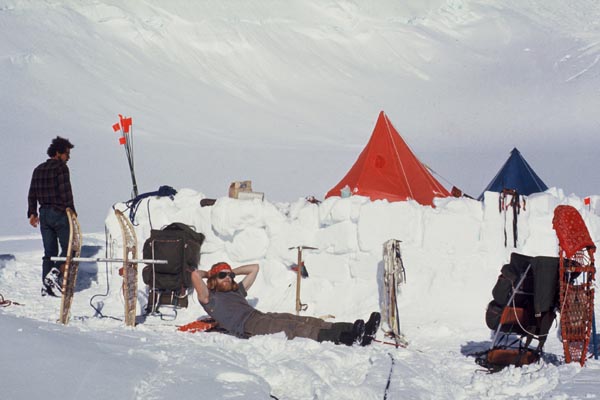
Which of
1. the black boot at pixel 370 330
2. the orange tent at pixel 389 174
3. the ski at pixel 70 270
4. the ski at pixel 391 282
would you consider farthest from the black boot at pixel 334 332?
the orange tent at pixel 389 174

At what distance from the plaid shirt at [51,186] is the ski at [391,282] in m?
2.48

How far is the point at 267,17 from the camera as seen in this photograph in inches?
1401

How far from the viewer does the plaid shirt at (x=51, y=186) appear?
6.10 m

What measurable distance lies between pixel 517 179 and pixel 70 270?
5.99 m

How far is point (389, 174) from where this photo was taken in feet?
27.7

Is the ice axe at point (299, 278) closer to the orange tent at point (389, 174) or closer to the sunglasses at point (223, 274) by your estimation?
the sunglasses at point (223, 274)

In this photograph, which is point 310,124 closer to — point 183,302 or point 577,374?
point 183,302

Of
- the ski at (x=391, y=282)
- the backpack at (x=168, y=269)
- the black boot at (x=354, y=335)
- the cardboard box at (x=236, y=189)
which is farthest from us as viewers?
the cardboard box at (x=236, y=189)

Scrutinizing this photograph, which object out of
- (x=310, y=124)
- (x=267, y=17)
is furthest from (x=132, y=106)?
(x=267, y=17)

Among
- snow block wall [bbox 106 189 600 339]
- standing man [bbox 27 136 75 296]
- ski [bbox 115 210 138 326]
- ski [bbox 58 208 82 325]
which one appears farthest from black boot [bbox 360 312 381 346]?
standing man [bbox 27 136 75 296]

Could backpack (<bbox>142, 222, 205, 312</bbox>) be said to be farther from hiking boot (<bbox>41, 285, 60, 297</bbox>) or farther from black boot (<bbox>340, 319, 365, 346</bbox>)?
black boot (<bbox>340, 319, 365, 346</bbox>)

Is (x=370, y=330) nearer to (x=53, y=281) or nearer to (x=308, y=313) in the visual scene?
(x=308, y=313)

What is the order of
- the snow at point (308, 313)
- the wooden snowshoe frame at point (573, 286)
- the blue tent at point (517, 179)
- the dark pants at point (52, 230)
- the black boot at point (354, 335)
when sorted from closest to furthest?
1. the snow at point (308, 313)
2. the wooden snowshoe frame at point (573, 286)
3. the black boot at point (354, 335)
4. the dark pants at point (52, 230)
5. the blue tent at point (517, 179)

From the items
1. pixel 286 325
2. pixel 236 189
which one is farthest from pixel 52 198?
pixel 286 325
